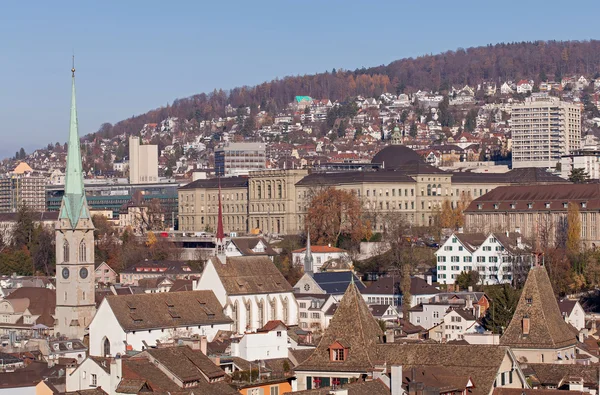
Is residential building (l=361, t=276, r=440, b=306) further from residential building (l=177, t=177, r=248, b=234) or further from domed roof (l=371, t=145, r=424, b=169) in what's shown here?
domed roof (l=371, t=145, r=424, b=169)

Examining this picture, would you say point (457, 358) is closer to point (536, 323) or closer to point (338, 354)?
point (338, 354)

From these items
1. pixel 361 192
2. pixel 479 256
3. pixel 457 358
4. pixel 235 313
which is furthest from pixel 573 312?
pixel 361 192

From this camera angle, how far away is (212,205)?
169m

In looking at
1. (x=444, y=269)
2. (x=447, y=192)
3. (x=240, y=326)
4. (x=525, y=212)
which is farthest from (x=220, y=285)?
(x=447, y=192)

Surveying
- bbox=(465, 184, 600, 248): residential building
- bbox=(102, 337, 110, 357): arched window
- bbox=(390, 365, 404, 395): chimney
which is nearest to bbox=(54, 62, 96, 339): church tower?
bbox=(102, 337, 110, 357): arched window

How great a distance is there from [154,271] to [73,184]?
34.3m

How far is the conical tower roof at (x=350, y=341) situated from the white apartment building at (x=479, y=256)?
63817 millimetres

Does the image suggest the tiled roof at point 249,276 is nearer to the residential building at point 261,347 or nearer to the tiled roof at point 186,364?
the residential building at point 261,347

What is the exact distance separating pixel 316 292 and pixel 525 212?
Answer: 118 feet

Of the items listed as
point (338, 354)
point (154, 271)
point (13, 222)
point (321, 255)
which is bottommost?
point (154, 271)

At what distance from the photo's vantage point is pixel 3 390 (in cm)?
5219

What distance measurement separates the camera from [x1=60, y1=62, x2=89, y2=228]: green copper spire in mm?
88188

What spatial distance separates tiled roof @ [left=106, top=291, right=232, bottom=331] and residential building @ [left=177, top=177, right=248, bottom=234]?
81.0 m

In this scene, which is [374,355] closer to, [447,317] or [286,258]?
[447,317]
